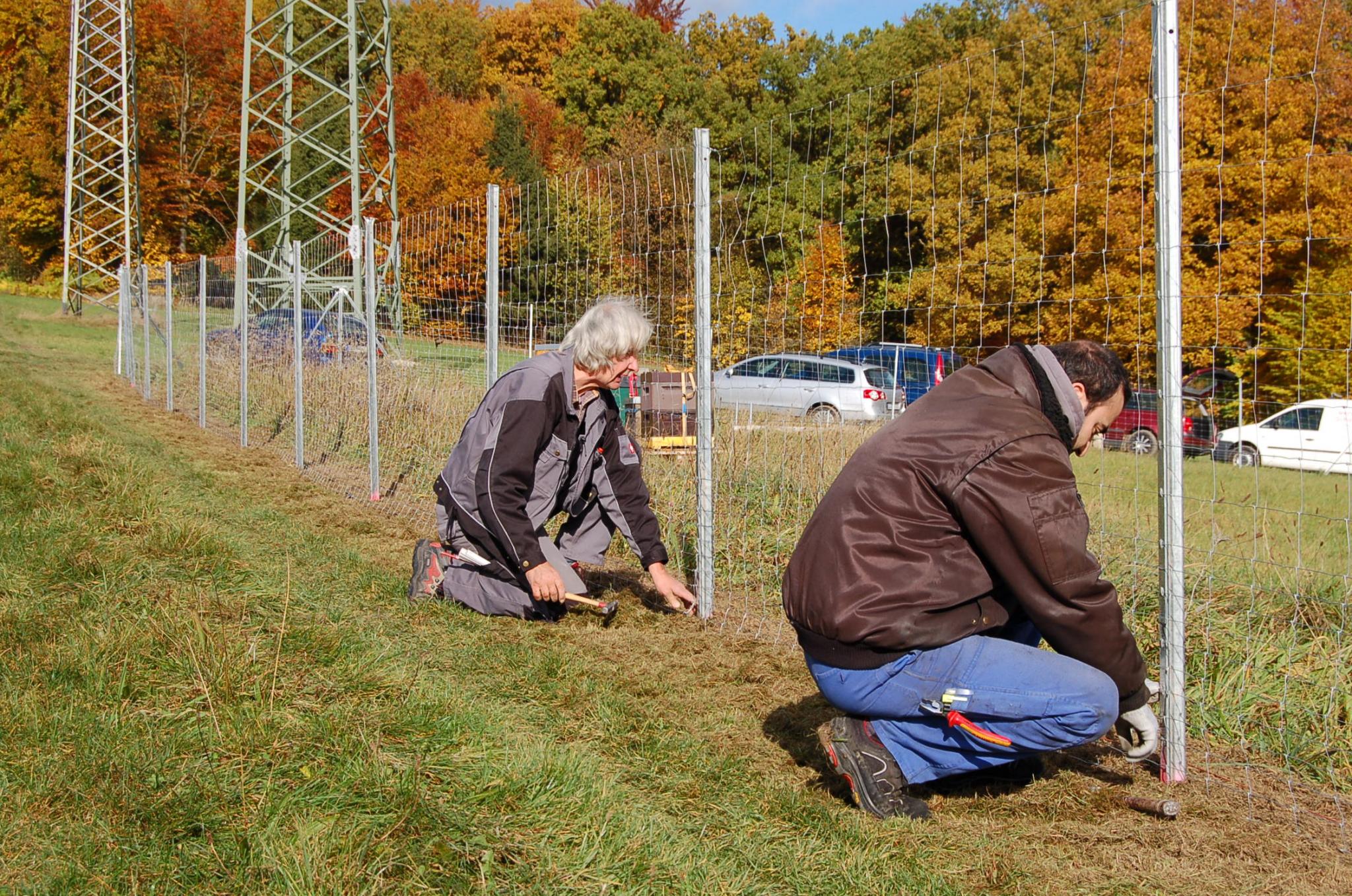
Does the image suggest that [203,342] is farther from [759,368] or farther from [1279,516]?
[1279,516]

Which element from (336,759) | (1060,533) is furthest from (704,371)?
(336,759)

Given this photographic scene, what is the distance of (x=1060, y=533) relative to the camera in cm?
270

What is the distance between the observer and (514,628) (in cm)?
466

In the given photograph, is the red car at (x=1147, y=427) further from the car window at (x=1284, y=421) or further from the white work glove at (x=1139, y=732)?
the white work glove at (x=1139, y=732)

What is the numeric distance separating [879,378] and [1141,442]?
1208mm

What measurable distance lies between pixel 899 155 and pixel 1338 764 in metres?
2.58

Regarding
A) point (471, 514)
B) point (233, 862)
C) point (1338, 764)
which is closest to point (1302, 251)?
point (1338, 764)

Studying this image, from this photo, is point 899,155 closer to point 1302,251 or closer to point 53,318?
point 1302,251

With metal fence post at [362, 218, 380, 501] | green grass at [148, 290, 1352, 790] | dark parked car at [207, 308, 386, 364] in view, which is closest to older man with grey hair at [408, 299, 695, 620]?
green grass at [148, 290, 1352, 790]

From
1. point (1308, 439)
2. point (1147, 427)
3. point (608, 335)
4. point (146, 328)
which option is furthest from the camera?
point (146, 328)

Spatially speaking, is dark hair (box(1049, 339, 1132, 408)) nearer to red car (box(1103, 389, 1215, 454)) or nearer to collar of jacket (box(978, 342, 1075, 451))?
collar of jacket (box(978, 342, 1075, 451))

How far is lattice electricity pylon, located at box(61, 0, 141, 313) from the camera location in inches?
1075

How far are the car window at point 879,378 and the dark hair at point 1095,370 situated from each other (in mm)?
1984

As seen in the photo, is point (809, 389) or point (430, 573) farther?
point (809, 389)
